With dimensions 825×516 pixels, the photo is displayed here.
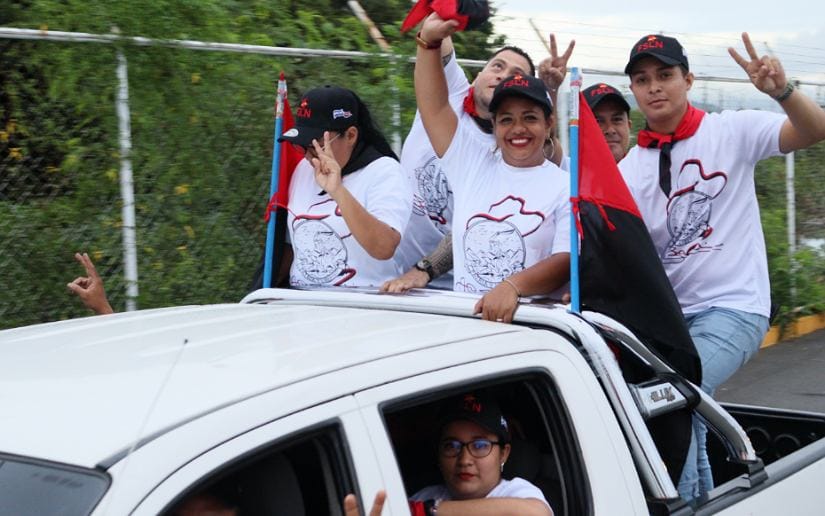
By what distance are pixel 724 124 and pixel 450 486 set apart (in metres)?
1.83

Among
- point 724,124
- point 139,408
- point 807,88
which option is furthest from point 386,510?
point 807,88

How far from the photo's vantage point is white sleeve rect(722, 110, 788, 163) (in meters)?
3.70

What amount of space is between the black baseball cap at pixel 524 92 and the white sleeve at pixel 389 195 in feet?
1.61

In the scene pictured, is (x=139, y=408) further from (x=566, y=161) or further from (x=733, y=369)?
(x=566, y=161)

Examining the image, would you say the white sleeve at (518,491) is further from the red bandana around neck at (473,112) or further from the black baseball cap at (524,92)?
the red bandana around neck at (473,112)

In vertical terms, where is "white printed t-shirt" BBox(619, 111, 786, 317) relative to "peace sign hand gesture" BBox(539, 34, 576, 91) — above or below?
below

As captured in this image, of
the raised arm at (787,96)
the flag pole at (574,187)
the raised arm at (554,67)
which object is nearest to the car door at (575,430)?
the flag pole at (574,187)

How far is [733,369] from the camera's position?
354 cm

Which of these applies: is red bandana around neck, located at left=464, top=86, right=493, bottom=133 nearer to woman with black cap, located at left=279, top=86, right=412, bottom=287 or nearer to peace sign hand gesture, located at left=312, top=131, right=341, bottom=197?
woman with black cap, located at left=279, top=86, right=412, bottom=287

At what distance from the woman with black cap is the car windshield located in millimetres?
1959

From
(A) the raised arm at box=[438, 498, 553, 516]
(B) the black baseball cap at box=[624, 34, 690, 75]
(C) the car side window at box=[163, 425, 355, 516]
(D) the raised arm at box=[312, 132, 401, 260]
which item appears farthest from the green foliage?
(C) the car side window at box=[163, 425, 355, 516]

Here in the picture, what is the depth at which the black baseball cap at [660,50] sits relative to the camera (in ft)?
12.6

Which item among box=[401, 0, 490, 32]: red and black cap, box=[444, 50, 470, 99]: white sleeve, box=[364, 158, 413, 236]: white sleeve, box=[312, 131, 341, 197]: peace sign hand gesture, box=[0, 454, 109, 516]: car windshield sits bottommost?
box=[0, 454, 109, 516]: car windshield

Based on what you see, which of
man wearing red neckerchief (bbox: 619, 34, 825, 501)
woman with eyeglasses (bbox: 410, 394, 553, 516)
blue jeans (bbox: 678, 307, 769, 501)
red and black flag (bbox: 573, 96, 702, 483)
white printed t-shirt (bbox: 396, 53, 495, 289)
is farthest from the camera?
white printed t-shirt (bbox: 396, 53, 495, 289)
